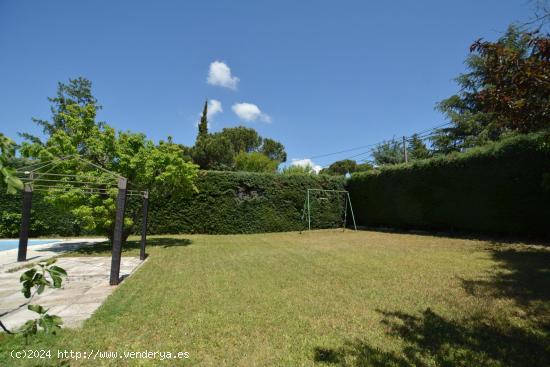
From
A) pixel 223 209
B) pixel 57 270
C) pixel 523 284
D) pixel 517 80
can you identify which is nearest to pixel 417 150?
pixel 223 209

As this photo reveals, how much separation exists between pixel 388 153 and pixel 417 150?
8.31 feet

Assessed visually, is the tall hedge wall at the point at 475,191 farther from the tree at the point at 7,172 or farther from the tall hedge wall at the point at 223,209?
the tree at the point at 7,172

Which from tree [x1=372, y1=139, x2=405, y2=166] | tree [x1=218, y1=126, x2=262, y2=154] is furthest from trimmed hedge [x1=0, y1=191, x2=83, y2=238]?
tree [x1=218, y1=126, x2=262, y2=154]

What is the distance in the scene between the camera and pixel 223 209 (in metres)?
13.8

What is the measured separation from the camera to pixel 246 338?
116 inches

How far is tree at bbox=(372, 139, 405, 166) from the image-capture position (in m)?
24.1

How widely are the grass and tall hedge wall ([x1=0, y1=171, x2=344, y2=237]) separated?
6.95 meters

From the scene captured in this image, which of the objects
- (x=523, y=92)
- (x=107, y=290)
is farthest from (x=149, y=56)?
(x=523, y=92)

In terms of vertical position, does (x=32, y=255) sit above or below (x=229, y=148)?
below

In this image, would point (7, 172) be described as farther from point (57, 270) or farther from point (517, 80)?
point (517, 80)

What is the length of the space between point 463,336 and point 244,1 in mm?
8499

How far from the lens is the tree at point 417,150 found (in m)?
21.7

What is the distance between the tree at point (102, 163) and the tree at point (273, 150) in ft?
93.3

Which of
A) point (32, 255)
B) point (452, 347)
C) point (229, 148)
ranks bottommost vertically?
point (452, 347)
